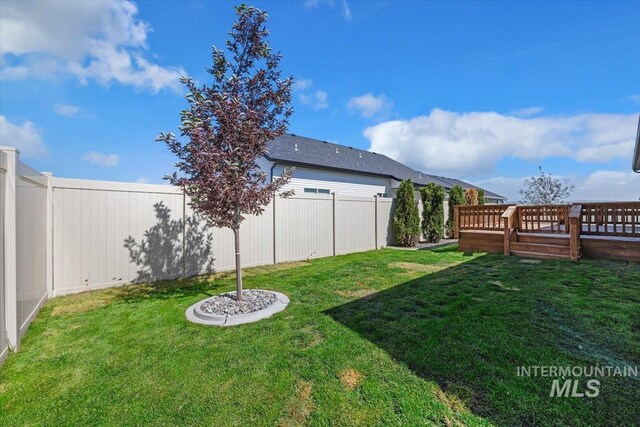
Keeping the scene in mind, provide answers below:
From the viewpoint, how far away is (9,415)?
1972 millimetres

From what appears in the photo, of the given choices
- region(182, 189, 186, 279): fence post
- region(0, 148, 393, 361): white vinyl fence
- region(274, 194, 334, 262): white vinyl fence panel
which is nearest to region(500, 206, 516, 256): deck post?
region(274, 194, 334, 262): white vinyl fence panel

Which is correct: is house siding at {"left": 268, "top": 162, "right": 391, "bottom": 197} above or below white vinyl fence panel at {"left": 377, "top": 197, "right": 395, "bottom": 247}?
above

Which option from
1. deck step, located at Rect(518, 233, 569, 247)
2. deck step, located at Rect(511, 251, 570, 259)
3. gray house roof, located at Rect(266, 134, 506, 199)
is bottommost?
deck step, located at Rect(511, 251, 570, 259)

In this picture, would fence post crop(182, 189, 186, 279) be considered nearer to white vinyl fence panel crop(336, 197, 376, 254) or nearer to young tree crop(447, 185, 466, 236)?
white vinyl fence panel crop(336, 197, 376, 254)

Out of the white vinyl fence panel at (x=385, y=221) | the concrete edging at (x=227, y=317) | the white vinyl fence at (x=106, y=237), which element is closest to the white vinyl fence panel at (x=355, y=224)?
the white vinyl fence panel at (x=385, y=221)

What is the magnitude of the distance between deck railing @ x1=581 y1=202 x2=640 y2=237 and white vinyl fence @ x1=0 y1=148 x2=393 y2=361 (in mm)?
7115

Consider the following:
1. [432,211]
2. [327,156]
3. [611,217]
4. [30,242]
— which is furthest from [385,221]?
[30,242]

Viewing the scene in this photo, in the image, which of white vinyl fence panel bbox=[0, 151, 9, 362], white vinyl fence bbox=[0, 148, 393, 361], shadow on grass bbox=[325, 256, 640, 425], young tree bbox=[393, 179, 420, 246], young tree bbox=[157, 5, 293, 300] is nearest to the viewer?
shadow on grass bbox=[325, 256, 640, 425]

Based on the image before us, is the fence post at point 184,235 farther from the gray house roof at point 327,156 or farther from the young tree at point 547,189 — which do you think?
the young tree at point 547,189

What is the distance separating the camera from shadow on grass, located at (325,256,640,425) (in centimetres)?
190

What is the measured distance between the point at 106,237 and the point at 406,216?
898 centimetres

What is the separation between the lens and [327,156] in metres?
15.6

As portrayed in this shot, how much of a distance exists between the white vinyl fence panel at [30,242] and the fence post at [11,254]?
0.16 m

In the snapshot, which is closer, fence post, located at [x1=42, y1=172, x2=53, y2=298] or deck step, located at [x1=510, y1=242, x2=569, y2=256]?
fence post, located at [x1=42, y1=172, x2=53, y2=298]
